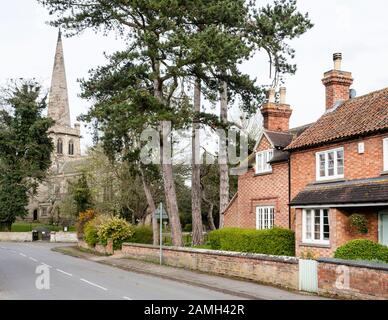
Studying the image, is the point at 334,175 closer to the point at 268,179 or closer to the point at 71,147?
the point at 268,179

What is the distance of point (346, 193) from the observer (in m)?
21.2

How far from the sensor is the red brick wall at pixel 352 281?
1336 cm

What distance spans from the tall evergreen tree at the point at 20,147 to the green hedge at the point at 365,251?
50366mm

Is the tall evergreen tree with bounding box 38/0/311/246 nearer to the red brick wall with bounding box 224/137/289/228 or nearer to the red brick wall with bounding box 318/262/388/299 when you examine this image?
the red brick wall with bounding box 224/137/289/228

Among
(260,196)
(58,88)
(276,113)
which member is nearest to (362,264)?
(260,196)

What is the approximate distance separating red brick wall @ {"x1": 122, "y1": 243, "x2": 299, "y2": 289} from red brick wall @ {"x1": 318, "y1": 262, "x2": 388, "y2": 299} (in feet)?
4.17

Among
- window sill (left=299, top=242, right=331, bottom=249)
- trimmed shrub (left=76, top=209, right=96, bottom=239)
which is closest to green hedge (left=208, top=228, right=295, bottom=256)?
window sill (left=299, top=242, right=331, bottom=249)

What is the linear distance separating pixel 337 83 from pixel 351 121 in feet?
15.2

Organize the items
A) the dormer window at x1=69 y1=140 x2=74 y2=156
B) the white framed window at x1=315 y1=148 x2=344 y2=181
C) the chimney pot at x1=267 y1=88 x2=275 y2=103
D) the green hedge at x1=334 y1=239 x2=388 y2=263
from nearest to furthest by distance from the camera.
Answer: the green hedge at x1=334 y1=239 x2=388 y2=263, the white framed window at x1=315 y1=148 x2=344 y2=181, the chimney pot at x1=267 y1=88 x2=275 y2=103, the dormer window at x1=69 y1=140 x2=74 y2=156

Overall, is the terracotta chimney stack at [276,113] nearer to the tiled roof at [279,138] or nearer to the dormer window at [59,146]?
the tiled roof at [279,138]

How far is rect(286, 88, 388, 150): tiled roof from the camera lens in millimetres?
21606

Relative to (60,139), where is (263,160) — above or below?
below

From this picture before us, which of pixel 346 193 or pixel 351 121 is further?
pixel 351 121
